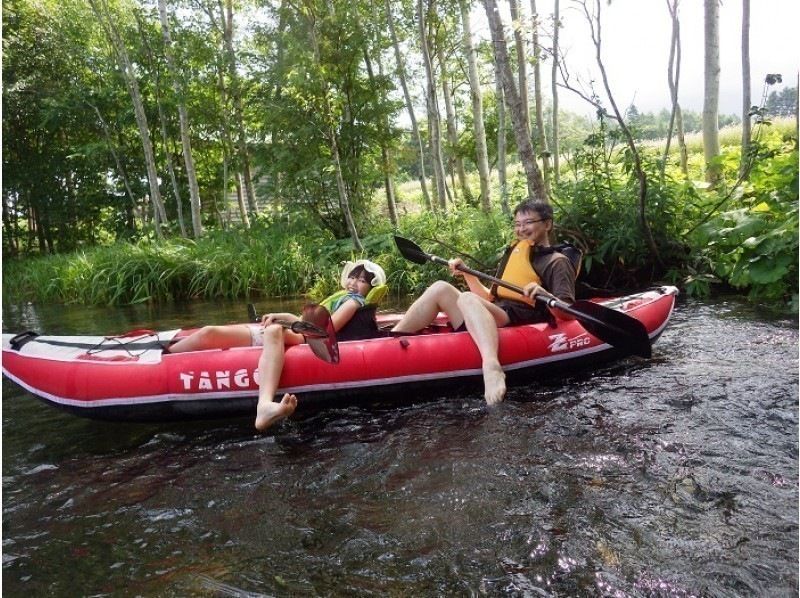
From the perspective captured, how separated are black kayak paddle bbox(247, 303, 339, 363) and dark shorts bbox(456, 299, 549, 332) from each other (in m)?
1.24

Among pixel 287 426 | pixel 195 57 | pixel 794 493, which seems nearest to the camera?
pixel 794 493

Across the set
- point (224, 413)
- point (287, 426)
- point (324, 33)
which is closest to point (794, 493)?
point (287, 426)

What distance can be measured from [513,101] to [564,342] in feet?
9.17

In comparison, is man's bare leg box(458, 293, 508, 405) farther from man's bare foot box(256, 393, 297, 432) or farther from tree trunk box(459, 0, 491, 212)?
tree trunk box(459, 0, 491, 212)

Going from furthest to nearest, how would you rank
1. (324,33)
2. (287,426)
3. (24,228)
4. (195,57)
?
(24,228)
(195,57)
(324,33)
(287,426)

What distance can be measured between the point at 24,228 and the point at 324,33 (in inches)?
515

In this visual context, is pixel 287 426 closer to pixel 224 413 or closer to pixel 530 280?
pixel 224 413

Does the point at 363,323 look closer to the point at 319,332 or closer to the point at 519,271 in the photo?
the point at 319,332

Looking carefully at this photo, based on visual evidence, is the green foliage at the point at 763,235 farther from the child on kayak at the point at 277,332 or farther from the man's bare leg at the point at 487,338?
the child on kayak at the point at 277,332

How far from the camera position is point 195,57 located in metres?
9.91

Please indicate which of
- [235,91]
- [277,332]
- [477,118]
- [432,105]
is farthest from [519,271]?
[235,91]

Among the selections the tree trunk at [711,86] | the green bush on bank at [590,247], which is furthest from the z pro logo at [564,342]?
the tree trunk at [711,86]

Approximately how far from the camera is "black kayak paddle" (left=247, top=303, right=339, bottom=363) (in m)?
3.13

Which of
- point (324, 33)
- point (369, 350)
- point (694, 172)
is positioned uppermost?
point (324, 33)
